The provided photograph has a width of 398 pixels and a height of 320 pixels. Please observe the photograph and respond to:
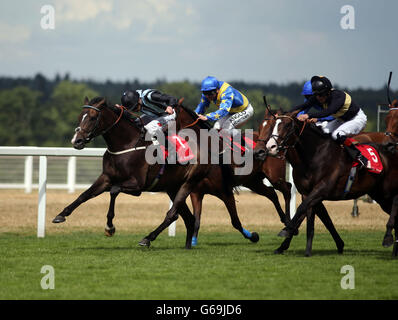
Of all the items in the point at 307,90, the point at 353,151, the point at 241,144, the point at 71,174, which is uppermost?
the point at 307,90

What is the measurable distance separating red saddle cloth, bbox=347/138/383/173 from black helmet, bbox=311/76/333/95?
63 cm

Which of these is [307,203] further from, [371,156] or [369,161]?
[371,156]

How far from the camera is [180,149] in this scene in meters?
8.41

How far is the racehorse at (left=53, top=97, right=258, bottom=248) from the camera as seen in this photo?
8.05 metres

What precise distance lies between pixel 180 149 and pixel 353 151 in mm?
2068

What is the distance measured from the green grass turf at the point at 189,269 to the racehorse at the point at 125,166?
1.99ft

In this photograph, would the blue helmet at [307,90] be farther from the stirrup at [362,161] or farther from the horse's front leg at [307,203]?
the horse's front leg at [307,203]

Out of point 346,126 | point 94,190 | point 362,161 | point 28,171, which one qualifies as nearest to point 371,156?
point 362,161

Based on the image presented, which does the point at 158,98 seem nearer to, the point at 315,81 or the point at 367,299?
the point at 315,81

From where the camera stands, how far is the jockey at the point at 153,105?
846 cm

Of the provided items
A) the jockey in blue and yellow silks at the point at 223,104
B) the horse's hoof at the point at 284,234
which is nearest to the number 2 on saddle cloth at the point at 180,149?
the jockey in blue and yellow silks at the point at 223,104

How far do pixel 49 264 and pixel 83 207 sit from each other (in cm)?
914
